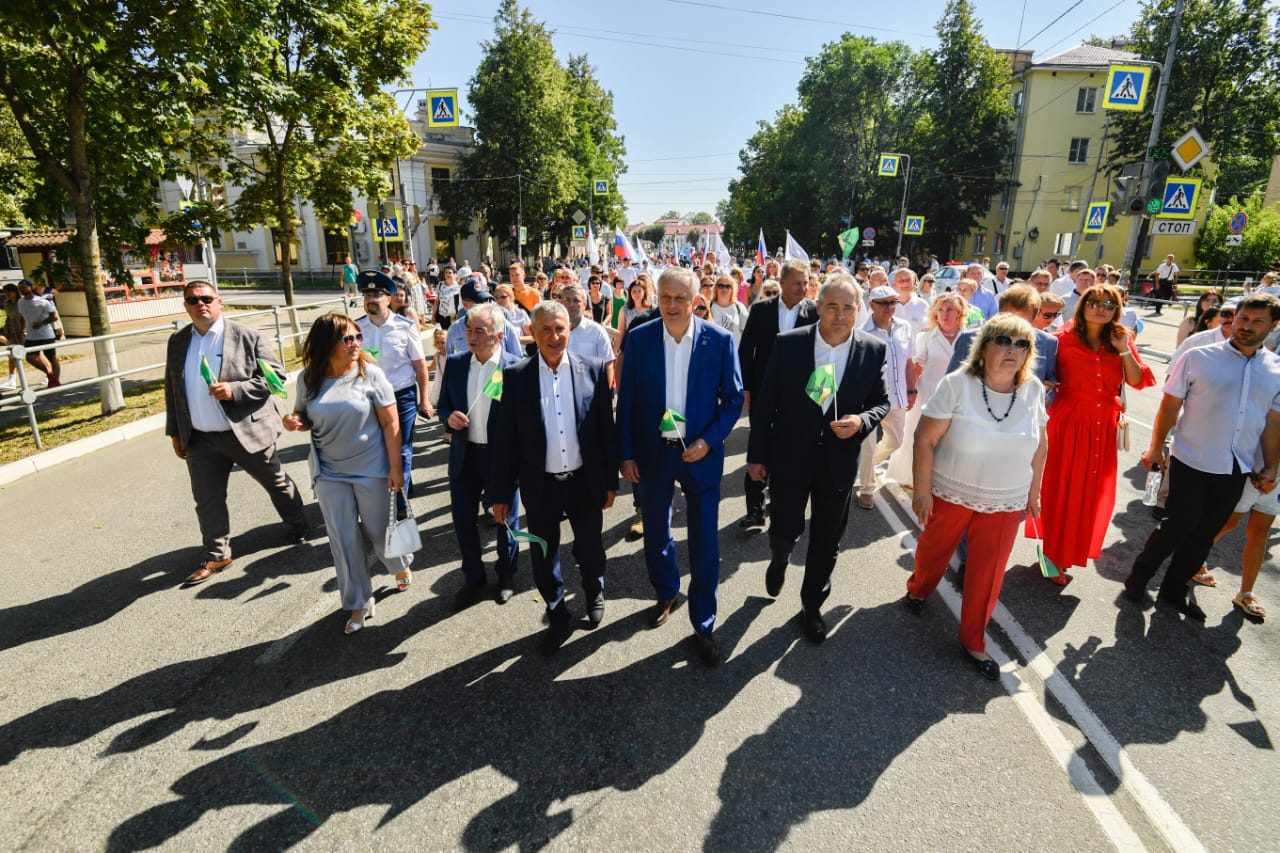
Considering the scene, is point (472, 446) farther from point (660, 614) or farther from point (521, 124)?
point (521, 124)

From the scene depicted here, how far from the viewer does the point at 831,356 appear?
11.8 ft

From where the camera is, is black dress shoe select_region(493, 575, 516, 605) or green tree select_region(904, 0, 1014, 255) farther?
green tree select_region(904, 0, 1014, 255)

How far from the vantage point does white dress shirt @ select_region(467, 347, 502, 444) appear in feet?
13.9

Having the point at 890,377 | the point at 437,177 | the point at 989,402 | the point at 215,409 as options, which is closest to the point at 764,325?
the point at 890,377

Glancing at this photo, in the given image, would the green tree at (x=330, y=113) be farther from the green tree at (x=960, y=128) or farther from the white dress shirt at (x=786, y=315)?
the green tree at (x=960, y=128)

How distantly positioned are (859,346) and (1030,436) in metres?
Result: 0.98

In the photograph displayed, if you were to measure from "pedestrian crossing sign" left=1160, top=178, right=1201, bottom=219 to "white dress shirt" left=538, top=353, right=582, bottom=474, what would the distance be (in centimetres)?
1523

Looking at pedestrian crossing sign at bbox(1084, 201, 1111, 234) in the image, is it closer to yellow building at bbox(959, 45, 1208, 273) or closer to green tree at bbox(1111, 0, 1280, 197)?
green tree at bbox(1111, 0, 1280, 197)

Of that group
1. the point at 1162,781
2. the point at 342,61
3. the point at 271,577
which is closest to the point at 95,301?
the point at 342,61

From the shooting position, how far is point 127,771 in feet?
9.31

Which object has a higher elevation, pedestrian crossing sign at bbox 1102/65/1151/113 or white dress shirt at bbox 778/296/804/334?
pedestrian crossing sign at bbox 1102/65/1151/113

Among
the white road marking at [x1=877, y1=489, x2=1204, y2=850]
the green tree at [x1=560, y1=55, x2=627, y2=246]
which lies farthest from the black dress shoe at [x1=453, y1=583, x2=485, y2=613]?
the green tree at [x1=560, y1=55, x2=627, y2=246]

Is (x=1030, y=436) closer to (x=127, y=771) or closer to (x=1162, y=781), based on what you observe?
(x=1162, y=781)

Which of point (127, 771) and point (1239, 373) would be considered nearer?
point (127, 771)
